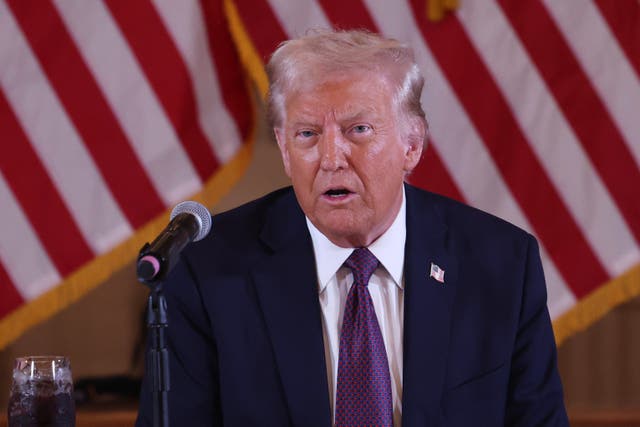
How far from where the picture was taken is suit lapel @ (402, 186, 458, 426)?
1852 mm

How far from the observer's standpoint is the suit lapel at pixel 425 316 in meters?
1.85

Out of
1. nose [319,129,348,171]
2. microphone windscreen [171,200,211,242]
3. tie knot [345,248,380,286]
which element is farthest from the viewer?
tie knot [345,248,380,286]

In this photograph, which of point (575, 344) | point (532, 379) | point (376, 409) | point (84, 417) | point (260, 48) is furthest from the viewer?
point (575, 344)

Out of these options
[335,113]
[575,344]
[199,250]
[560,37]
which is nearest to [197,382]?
[199,250]

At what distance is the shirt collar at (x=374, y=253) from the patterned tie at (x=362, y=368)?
0.16 feet

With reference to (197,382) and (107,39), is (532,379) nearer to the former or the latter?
(197,382)

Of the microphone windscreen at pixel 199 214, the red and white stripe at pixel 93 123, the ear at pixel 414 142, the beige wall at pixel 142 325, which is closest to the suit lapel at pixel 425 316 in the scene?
the ear at pixel 414 142

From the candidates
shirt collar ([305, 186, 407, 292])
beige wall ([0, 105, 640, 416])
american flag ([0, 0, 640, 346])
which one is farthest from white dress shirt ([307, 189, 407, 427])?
beige wall ([0, 105, 640, 416])

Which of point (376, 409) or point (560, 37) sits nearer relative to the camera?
point (376, 409)

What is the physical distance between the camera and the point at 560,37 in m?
Result: 3.07

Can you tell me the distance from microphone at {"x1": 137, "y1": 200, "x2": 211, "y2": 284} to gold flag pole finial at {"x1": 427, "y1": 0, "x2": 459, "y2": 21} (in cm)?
184

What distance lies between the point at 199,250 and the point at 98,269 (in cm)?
117

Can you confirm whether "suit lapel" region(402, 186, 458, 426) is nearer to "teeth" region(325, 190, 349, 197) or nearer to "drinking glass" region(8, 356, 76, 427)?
"teeth" region(325, 190, 349, 197)

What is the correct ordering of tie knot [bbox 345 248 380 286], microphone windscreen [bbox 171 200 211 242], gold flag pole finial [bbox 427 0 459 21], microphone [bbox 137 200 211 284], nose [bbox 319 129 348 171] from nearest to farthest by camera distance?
microphone [bbox 137 200 211 284] < microphone windscreen [bbox 171 200 211 242] < nose [bbox 319 129 348 171] < tie knot [bbox 345 248 380 286] < gold flag pole finial [bbox 427 0 459 21]
